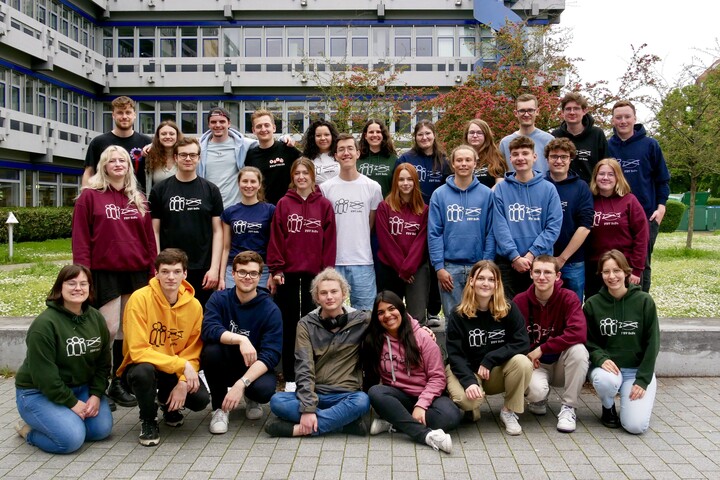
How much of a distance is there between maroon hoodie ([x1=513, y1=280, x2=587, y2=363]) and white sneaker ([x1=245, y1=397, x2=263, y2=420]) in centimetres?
235

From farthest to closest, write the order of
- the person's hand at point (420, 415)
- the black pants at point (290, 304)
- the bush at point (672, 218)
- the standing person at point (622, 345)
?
1. the bush at point (672, 218)
2. the black pants at point (290, 304)
3. the standing person at point (622, 345)
4. the person's hand at point (420, 415)

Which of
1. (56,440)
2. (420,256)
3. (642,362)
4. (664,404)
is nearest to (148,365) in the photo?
(56,440)

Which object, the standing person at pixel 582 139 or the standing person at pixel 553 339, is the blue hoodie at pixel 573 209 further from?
the standing person at pixel 553 339

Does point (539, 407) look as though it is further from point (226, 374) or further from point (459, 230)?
point (226, 374)

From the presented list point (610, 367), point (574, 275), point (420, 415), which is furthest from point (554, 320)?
point (420, 415)

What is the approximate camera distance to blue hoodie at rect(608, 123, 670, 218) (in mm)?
6742

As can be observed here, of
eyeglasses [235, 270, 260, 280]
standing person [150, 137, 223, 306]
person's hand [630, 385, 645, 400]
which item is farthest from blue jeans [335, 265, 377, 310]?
person's hand [630, 385, 645, 400]

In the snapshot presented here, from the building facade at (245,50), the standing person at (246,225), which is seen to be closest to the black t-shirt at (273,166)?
the standing person at (246,225)

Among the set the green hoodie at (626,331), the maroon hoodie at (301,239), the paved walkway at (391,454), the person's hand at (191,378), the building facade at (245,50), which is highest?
the building facade at (245,50)

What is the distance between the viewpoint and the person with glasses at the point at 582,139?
6.63 m

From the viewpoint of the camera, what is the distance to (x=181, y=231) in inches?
238

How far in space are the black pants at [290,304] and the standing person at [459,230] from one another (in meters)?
1.22

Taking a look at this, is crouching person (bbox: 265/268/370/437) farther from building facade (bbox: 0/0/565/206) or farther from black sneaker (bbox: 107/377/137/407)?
building facade (bbox: 0/0/565/206)

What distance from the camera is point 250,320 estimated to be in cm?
541
